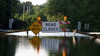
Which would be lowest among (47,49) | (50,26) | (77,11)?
(47,49)

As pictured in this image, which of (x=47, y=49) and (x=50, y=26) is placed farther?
(x=50, y=26)

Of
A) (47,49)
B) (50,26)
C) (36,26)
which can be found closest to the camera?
→ (47,49)

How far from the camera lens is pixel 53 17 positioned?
84.8m

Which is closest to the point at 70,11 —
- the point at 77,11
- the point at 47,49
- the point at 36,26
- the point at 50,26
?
the point at 77,11

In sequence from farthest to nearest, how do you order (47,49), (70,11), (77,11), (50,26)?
(70,11)
(77,11)
(50,26)
(47,49)

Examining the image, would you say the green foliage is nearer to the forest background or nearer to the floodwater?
the forest background

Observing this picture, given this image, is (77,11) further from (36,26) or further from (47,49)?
(47,49)

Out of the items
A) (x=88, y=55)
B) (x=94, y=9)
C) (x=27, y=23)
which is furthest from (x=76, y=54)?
(x=27, y=23)

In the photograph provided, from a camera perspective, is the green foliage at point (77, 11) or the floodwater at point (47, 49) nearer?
the floodwater at point (47, 49)

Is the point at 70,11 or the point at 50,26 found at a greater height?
the point at 70,11

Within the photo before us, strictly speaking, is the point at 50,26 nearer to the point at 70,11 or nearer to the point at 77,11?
the point at 77,11

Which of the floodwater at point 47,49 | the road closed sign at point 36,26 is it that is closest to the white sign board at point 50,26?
the road closed sign at point 36,26

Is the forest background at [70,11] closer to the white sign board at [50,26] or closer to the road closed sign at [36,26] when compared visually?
the white sign board at [50,26]

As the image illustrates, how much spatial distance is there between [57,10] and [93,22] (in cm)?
1584
